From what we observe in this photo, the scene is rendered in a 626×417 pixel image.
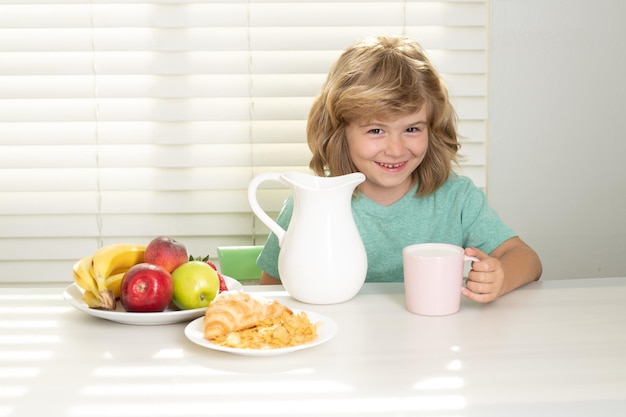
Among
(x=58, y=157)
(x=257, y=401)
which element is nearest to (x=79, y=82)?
(x=58, y=157)

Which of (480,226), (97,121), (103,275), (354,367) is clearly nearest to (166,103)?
(97,121)

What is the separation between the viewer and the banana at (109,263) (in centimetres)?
112

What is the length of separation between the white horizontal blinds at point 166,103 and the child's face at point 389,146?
1.74 feet

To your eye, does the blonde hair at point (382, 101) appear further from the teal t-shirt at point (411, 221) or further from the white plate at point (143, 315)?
the white plate at point (143, 315)

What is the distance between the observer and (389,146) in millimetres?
1540

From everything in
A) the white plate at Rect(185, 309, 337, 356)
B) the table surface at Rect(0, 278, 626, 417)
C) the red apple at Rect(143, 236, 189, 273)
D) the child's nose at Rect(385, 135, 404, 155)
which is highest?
the child's nose at Rect(385, 135, 404, 155)

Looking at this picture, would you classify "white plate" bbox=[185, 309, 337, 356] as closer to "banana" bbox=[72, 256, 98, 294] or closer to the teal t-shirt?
"banana" bbox=[72, 256, 98, 294]

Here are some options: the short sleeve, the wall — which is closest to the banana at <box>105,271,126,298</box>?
the short sleeve

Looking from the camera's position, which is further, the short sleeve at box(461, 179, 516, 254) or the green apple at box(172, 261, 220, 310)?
the short sleeve at box(461, 179, 516, 254)

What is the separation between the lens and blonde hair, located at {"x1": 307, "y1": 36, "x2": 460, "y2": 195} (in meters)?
1.50

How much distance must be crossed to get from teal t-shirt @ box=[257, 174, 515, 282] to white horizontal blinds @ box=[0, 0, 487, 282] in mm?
466

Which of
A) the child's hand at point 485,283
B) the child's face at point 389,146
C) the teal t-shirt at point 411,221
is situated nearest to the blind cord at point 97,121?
the teal t-shirt at point 411,221

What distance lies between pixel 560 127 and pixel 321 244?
1.22 meters

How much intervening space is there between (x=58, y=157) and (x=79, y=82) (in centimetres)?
21
